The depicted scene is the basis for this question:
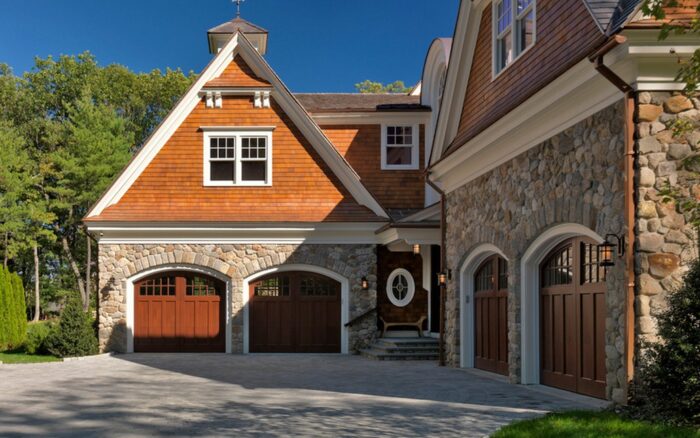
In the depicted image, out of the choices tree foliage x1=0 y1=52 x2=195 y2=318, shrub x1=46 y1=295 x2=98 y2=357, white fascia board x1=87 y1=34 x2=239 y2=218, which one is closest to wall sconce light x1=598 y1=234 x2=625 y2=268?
shrub x1=46 y1=295 x2=98 y2=357

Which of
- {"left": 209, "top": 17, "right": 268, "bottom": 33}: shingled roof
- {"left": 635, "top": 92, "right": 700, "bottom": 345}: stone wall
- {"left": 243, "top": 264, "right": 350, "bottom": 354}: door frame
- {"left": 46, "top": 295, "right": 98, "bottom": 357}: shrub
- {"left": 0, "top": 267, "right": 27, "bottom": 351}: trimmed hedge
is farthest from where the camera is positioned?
{"left": 209, "top": 17, "right": 268, "bottom": 33}: shingled roof

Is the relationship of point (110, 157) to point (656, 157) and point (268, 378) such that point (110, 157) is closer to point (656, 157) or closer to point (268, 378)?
point (268, 378)

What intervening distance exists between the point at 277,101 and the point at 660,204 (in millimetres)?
15260

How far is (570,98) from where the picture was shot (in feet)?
36.8

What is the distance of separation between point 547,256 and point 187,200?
12.5 m

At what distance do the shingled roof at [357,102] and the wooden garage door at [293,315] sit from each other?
5.01 m

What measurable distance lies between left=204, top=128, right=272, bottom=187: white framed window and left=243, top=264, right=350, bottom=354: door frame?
91.3 inches

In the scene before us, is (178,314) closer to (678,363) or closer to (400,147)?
(400,147)

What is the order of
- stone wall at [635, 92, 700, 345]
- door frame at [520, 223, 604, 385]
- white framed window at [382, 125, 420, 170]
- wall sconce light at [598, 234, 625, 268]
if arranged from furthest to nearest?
white framed window at [382, 125, 420, 170] < door frame at [520, 223, 604, 385] < wall sconce light at [598, 234, 625, 268] < stone wall at [635, 92, 700, 345]

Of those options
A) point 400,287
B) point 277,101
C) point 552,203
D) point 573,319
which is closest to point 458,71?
point 552,203

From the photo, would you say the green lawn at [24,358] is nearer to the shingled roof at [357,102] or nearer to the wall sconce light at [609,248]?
the shingled roof at [357,102]

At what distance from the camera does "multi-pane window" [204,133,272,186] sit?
2344 cm

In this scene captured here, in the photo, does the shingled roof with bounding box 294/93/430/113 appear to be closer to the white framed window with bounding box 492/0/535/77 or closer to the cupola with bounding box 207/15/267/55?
the cupola with bounding box 207/15/267/55

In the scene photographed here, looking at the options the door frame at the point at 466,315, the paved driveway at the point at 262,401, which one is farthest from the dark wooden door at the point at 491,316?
the paved driveway at the point at 262,401
